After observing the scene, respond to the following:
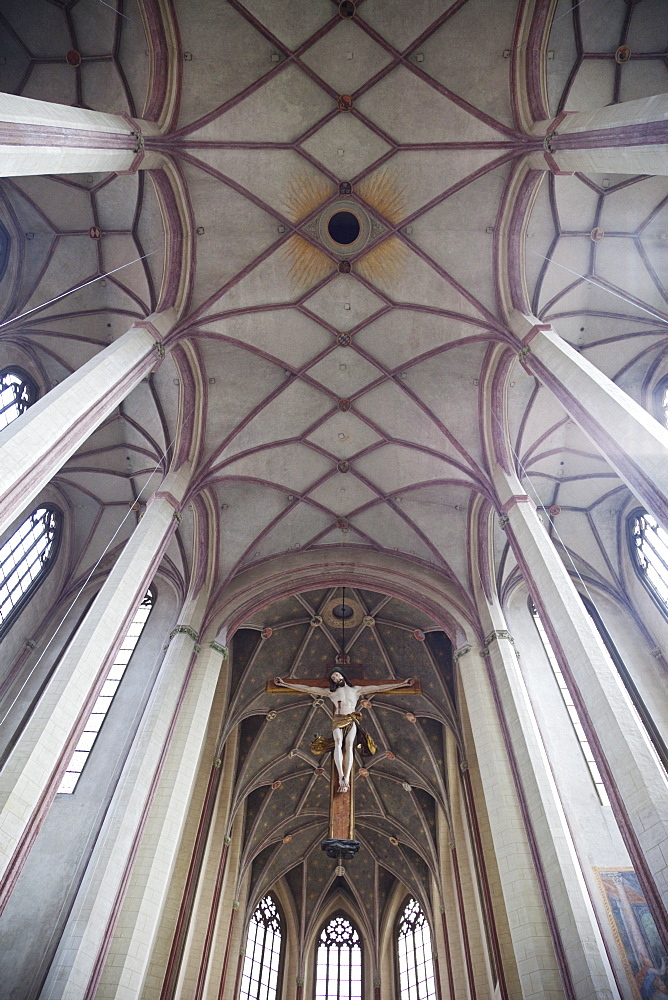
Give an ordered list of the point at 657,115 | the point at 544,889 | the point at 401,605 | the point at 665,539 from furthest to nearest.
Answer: the point at 401,605 → the point at 665,539 → the point at 544,889 → the point at 657,115

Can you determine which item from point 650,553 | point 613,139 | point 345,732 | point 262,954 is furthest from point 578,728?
point 262,954

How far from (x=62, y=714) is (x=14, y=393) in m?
8.39

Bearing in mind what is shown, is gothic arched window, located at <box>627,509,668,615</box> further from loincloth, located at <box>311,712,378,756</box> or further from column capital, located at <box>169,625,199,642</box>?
column capital, located at <box>169,625,199,642</box>

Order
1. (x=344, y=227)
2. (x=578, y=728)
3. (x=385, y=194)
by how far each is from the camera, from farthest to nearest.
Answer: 1. (x=344, y=227)
2. (x=578, y=728)
3. (x=385, y=194)

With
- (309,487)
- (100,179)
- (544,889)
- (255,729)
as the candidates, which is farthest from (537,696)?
(100,179)

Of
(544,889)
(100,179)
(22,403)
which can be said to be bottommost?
(544,889)

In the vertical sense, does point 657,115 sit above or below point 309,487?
below

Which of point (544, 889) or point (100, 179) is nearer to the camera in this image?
point (544, 889)

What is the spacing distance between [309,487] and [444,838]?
11.9 meters

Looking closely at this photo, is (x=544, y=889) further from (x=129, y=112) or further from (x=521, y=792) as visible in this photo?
(x=129, y=112)

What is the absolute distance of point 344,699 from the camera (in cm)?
1216

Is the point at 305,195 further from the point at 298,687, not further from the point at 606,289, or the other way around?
the point at 298,687

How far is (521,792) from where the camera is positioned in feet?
36.7

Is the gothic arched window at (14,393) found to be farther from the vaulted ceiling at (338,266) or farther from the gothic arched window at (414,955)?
the gothic arched window at (414,955)
